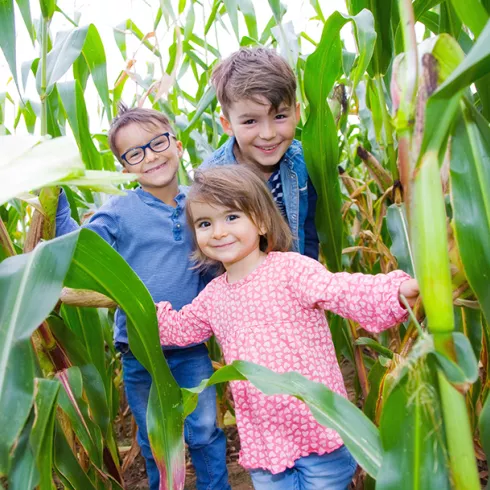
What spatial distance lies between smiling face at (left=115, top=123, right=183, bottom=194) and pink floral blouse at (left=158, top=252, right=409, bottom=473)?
1.40 ft

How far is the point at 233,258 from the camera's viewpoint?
3.61 ft

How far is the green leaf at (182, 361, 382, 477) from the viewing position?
673 mm

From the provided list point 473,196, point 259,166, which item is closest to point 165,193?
point 259,166

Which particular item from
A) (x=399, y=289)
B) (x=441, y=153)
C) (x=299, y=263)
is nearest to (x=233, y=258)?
(x=299, y=263)

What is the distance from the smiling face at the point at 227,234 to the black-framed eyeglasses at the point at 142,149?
34 cm

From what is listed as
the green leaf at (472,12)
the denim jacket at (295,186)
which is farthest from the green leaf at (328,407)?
the denim jacket at (295,186)

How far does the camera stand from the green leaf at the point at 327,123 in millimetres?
1006

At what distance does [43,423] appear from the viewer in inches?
29.6

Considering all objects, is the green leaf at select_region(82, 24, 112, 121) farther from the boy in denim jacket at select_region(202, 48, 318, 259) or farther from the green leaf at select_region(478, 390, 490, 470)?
the green leaf at select_region(478, 390, 490, 470)

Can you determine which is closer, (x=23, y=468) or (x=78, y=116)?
(x=23, y=468)

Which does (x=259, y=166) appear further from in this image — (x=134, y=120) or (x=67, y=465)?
(x=67, y=465)

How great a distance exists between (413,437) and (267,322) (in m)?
0.53

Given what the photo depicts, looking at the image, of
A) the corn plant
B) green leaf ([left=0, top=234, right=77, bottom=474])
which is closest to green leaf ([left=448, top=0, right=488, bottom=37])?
the corn plant

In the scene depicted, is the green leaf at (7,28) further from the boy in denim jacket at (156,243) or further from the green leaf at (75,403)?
the green leaf at (75,403)
